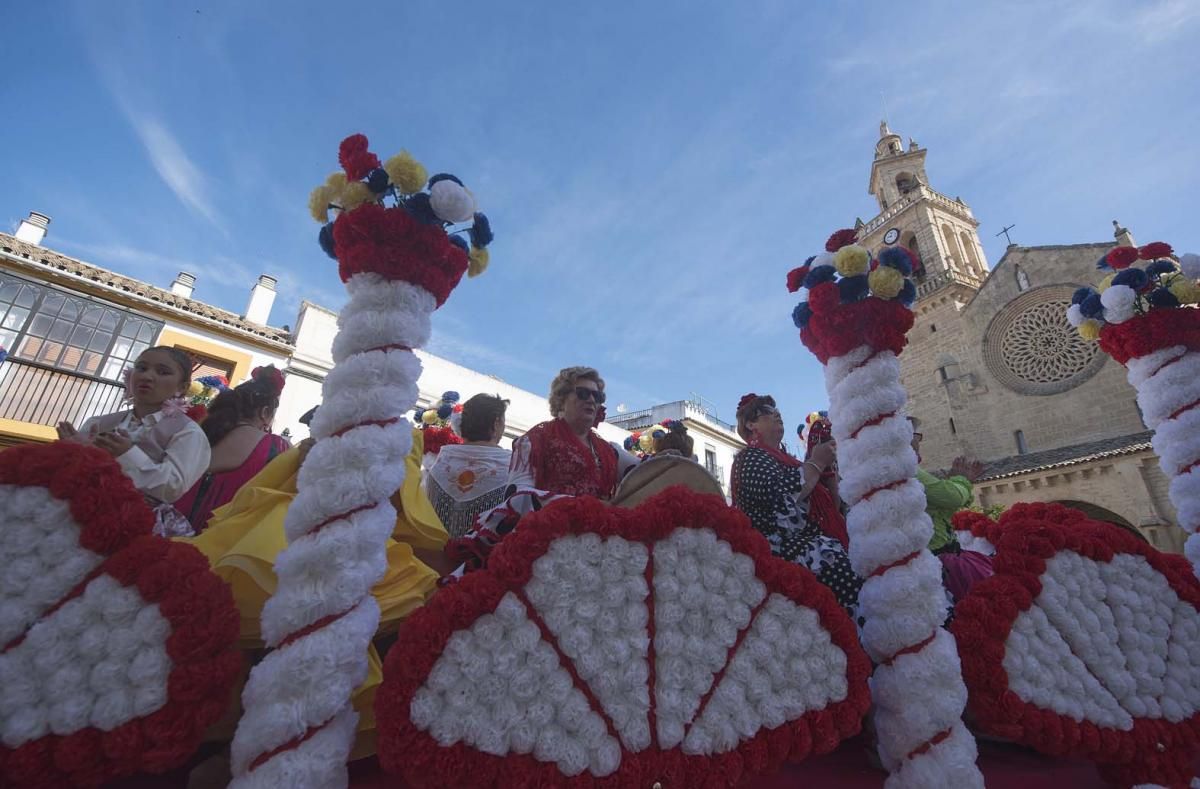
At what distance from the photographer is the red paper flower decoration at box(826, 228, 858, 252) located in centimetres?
245

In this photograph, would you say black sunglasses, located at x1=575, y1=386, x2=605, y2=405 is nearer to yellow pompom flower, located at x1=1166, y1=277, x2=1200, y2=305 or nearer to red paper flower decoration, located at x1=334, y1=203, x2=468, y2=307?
red paper flower decoration, located at x1=334, y1=203, x2=468, y2=307

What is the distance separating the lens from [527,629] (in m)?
1.45

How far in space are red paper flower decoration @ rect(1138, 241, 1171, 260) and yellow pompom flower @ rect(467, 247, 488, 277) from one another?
4503 millimetres

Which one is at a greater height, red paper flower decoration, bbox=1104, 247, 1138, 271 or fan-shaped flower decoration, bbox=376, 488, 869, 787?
red paper flower decoration, bbox=1104, 247, 1138, 271

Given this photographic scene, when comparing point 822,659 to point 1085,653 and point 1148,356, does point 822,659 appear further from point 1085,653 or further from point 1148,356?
point 1148,356

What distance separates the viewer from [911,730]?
67.7 inches

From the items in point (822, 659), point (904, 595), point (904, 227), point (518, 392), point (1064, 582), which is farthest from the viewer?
point (904, 227)

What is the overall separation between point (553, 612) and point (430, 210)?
4.50 feet

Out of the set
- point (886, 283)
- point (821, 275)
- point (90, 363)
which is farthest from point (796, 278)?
point (90, 363)

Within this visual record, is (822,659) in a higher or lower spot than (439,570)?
lower

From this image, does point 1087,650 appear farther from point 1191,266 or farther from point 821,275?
point 1191,266

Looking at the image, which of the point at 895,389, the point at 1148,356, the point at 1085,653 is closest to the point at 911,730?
the point at 1085,653

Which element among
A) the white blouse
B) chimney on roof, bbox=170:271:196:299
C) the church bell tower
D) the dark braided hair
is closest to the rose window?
the church bell tower

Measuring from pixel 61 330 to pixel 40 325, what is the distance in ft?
0.90
